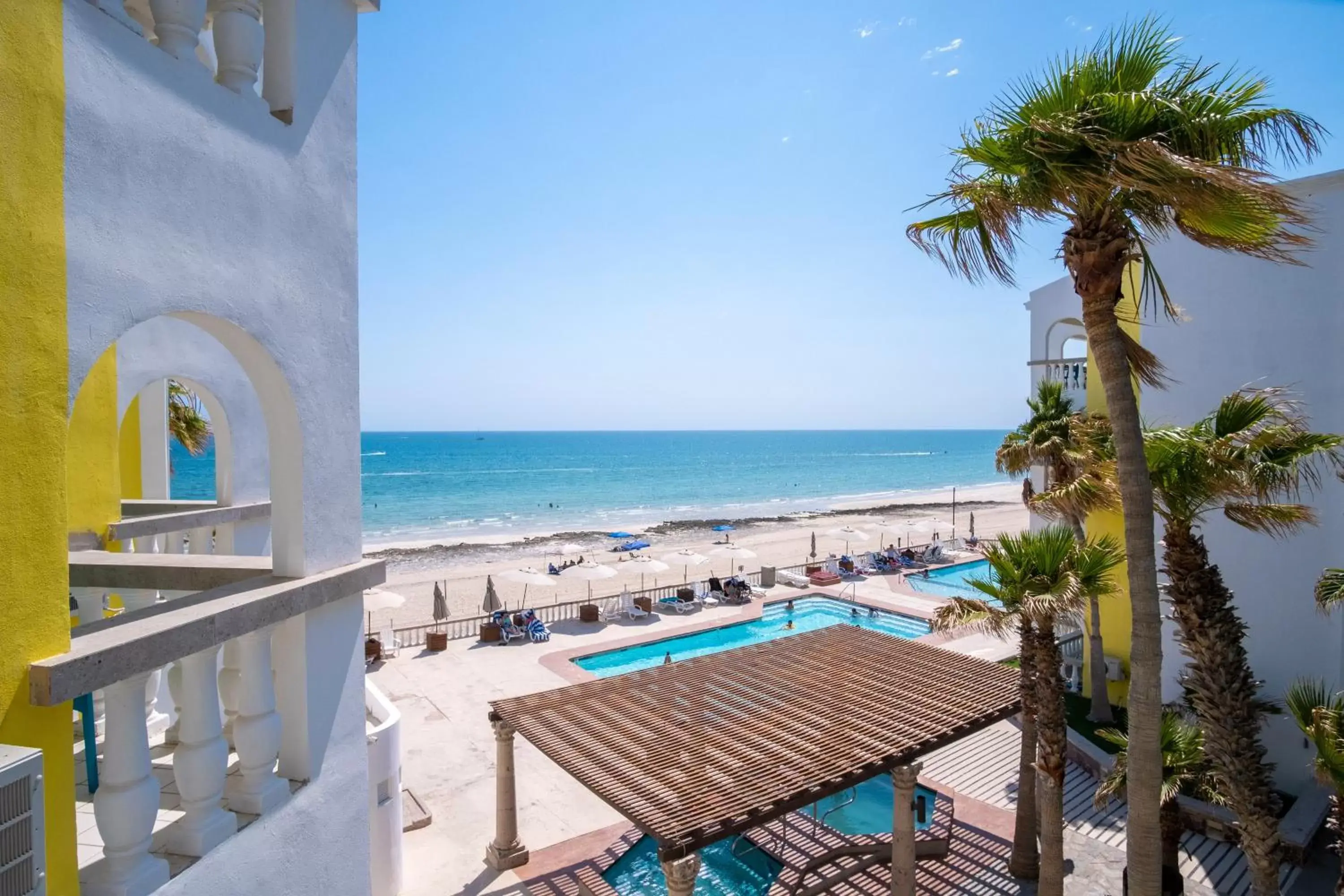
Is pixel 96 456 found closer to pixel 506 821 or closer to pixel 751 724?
pixel 751 724

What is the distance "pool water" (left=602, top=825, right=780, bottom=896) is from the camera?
10219 millimetres

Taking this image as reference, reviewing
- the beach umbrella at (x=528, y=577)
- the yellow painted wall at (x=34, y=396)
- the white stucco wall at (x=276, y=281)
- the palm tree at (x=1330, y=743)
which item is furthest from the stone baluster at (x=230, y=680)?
the beach umbrella at (x=528, y=577)

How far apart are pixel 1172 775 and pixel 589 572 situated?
64.9 ft

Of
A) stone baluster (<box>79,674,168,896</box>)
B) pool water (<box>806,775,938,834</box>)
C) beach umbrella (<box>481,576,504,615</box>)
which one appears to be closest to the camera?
stone baluster (<box>79,674,168,896</box>)

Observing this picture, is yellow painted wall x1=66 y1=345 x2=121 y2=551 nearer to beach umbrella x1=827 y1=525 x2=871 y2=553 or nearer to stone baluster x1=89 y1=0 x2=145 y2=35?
stone baluster x1=89 y1=0 x2=145 y2=35

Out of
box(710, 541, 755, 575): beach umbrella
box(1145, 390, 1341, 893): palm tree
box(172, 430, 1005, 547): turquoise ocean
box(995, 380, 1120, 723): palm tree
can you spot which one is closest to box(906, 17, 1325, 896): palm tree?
box(1145, 390, 1341, 893): palm tree

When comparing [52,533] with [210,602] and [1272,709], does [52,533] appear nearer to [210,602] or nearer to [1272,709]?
[210,602]

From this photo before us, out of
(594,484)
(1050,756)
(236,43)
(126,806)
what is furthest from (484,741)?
(594,484)

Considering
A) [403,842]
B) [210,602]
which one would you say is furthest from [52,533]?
[403,842]

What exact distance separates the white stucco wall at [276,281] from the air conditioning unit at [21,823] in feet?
2.56

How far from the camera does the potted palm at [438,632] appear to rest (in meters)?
21.5

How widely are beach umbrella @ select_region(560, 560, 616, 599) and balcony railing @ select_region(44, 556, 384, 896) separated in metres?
21.5

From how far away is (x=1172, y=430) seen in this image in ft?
24.6

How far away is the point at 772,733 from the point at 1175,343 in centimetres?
1031
